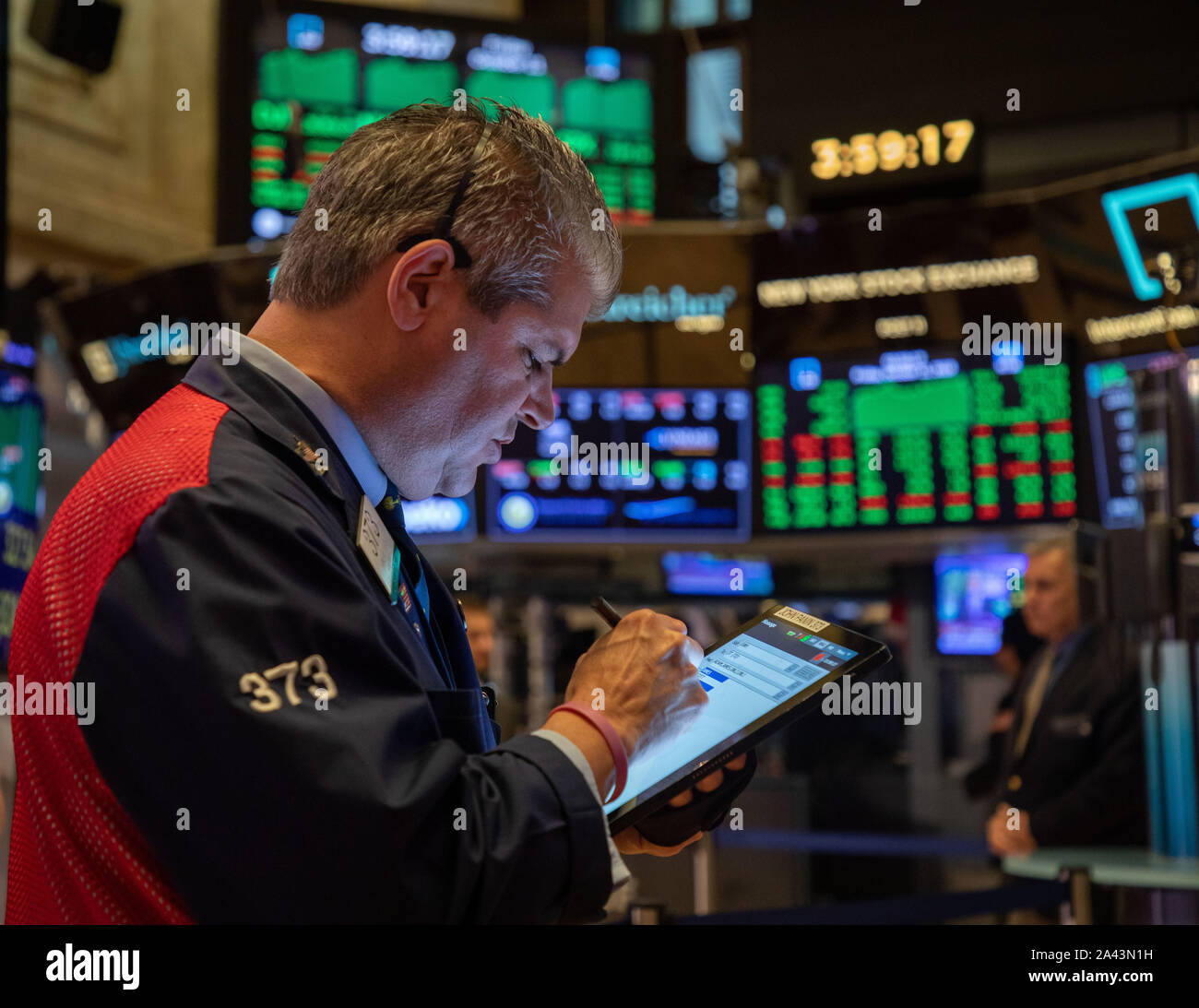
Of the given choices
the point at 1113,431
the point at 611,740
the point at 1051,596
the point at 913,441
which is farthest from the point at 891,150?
the point at 611,740

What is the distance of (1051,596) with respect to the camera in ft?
13.0

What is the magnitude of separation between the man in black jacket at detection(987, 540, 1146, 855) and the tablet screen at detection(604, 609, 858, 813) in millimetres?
2086

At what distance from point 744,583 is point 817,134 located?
85.7 inches

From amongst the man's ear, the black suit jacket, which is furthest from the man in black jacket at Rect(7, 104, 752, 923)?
the black suit jacket

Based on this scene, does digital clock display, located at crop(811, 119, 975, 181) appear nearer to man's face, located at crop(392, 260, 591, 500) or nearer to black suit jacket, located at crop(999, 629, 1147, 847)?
black suit jacket, located at crop(999, 629, 1147, 847)

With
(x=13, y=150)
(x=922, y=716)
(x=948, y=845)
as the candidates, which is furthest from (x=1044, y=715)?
(x=13, y=150)

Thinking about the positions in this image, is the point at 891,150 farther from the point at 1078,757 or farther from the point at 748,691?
the point at 748,691

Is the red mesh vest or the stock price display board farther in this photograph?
the stock price display board

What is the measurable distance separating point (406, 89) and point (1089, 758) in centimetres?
347

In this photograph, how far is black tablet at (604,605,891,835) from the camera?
3.47 ft

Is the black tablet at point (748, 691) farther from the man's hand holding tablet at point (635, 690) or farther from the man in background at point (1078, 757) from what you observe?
the man in background at point (1078, 757)

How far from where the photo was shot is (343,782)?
2.56 ft

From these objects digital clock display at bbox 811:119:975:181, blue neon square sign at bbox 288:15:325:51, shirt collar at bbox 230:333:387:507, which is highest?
blue neon square sign at bbox 288:15:325:51

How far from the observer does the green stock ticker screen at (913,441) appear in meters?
4.30
